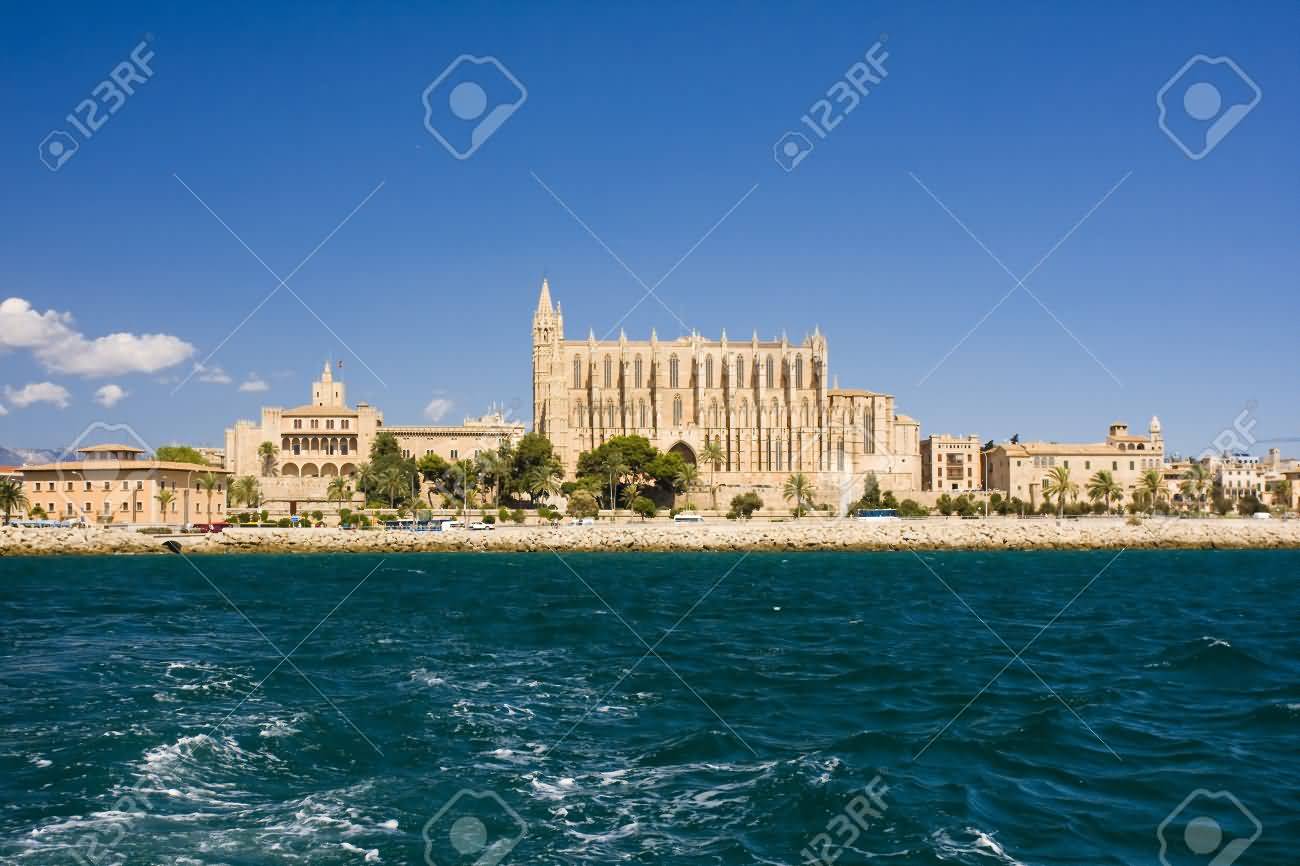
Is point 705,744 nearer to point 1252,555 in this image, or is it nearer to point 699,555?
point 699,555

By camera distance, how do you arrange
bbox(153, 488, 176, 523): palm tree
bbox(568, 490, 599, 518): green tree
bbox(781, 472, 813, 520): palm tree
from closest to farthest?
bbox(153, 488, 176, 523): palm tree < bbox(568, 490, 599, 518): green tree < bbox(781, 472, 813, 520): palm tree

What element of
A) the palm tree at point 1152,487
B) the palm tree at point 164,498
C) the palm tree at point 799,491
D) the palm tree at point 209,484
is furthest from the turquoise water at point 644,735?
the palm tree at point 1152,487

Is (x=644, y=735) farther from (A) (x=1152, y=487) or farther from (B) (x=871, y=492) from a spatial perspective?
(A) (x=1152, y=487)

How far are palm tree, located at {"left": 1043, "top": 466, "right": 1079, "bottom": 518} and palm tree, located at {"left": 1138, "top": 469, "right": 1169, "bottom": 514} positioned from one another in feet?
21.2

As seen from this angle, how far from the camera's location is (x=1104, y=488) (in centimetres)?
11275

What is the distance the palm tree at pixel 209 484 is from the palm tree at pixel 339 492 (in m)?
12.9

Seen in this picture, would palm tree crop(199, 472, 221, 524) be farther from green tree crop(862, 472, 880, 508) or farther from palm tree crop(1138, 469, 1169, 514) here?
palm tree crop(1138, 469, 1169, 514)

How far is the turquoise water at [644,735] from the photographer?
38.3ft

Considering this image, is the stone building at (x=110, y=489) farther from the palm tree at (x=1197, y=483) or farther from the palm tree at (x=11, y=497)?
the palm tree at (x=1197, y=483)

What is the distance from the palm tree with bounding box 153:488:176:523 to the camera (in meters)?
85.9

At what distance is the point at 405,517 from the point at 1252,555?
63873 millimetres

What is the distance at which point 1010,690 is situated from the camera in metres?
19.9

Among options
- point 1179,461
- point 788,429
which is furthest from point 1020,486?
point 1179,461

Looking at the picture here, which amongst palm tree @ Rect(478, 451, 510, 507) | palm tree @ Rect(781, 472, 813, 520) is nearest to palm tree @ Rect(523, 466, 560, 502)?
palm tree @ Rect(478, 451, 510, 507)
